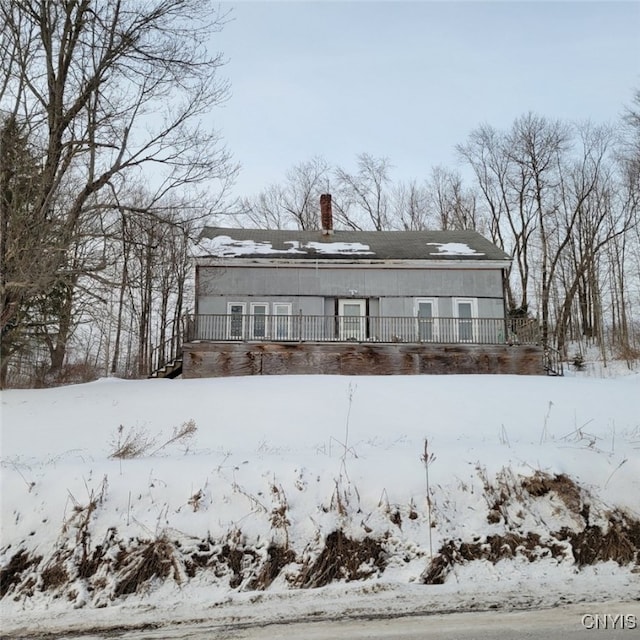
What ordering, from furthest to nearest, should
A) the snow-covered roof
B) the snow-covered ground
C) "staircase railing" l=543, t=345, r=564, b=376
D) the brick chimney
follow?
the brick chimney, the snow-covered roof, "staircase railing" l=543, t=345, r=564, b=376, the snow-covered ground

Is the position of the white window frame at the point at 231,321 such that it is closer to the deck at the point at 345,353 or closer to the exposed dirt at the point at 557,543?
the deck at the point at 345,353

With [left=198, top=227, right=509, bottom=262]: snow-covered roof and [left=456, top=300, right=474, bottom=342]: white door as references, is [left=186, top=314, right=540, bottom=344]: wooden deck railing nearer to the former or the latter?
[left=456, top=300, right=474, bottom=342]: white door

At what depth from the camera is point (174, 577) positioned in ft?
14.2

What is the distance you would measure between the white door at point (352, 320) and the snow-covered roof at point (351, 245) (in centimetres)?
165

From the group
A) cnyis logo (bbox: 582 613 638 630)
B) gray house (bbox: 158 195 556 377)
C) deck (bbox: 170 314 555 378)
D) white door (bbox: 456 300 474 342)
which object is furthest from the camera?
white door (bbox: 456 300 474 342)

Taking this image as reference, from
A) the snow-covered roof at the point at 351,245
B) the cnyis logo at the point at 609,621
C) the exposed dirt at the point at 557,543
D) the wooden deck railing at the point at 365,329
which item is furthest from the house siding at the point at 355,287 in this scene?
the cnyis logo at the point at 609,621

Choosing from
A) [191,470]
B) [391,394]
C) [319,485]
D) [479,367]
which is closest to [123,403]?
[391,394]

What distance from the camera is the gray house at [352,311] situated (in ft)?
52.2

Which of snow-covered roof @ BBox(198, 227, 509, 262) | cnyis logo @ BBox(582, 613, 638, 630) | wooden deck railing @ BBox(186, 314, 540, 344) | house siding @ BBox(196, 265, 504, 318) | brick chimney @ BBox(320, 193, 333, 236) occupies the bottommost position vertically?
cnyis logo @ BBox(582, 613, 638, 630)

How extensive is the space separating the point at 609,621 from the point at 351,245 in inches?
686

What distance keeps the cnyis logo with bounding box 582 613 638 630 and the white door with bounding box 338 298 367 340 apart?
1288 cm

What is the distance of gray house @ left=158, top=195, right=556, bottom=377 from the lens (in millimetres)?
15898

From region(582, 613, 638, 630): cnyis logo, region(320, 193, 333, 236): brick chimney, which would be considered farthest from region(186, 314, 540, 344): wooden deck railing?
region(582, 613, 638, 630): cnyis logo

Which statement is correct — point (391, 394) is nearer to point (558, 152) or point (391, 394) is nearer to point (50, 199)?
point (50, 199)
